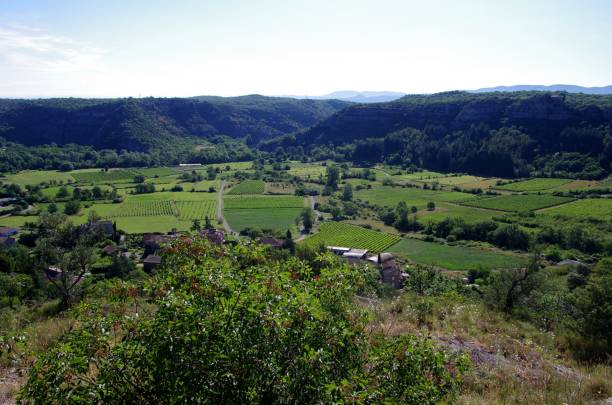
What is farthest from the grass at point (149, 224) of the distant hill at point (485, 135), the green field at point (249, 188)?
the distant hill at point (485, 135)

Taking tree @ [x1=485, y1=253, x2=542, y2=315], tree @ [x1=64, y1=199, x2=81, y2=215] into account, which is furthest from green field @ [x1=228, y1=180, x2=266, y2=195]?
tree @ [x1=485, y1=253, x2=542, y2=315]

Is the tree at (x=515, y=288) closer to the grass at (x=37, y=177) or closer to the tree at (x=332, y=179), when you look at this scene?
the tree at (x=332, y=179)

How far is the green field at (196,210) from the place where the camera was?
65.9 metres

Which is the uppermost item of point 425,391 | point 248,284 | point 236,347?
point 248,284

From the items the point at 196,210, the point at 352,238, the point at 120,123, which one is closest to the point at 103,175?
the point at 196,210

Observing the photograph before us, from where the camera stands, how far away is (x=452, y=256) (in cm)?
5100

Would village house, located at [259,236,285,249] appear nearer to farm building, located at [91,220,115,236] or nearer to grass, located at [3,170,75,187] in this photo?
farm building, located at [91,220,115,236]

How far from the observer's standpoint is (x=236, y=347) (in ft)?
15.4

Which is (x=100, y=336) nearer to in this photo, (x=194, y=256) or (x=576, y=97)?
(x=194, y=256)

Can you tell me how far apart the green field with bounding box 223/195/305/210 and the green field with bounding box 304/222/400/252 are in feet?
47.6

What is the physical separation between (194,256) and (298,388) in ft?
10.3

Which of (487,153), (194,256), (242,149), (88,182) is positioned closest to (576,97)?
(487,153)

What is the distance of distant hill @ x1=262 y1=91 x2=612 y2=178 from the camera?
98.3 meters

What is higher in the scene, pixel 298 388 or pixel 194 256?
pixel 194 256
